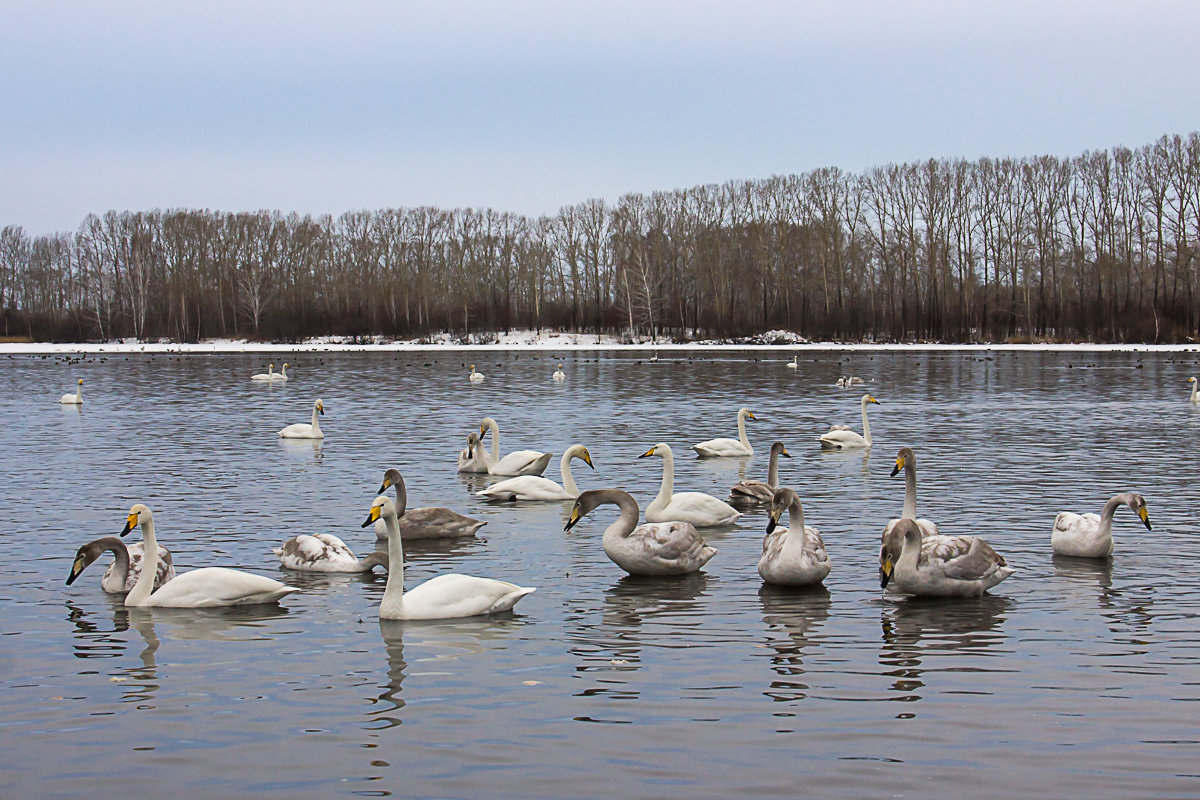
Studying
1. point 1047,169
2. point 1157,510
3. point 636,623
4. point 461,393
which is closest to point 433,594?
point 636,623

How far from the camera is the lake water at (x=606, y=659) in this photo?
5.75m

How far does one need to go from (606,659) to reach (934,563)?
9.40 feet

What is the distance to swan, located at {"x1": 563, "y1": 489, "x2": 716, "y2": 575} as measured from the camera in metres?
9.85

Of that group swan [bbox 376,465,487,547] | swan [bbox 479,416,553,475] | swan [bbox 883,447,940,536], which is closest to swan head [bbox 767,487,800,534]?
swan [bbox 883,447,940,536]

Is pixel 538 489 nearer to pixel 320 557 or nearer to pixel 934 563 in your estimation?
pixel 320 557

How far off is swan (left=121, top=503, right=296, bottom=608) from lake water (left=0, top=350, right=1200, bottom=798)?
0.11 metres

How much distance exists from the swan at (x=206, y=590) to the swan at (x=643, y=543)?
8.15 ft

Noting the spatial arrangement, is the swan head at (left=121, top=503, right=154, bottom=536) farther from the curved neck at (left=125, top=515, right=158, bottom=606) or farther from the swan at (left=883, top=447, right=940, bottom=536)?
the swan at (left=883, top=447, right=940, bottom=536)

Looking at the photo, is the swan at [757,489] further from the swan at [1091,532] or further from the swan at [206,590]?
the swan at [206,590]

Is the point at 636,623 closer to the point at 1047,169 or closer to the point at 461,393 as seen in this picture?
the point at 461,393

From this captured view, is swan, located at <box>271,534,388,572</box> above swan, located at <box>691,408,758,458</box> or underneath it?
underneath

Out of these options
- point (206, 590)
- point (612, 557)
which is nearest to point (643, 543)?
point (612, 557)

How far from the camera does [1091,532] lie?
412 inches

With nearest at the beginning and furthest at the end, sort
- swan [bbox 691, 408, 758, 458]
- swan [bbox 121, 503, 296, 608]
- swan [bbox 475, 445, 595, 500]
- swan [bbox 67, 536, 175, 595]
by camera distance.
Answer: swan [bbox 121, 503, 296, 608], swan [bbox 67, 536, 175, 595], swan [bbox 475, 445, 595, 500], swan [bbox 691, 408, 758, 458]
